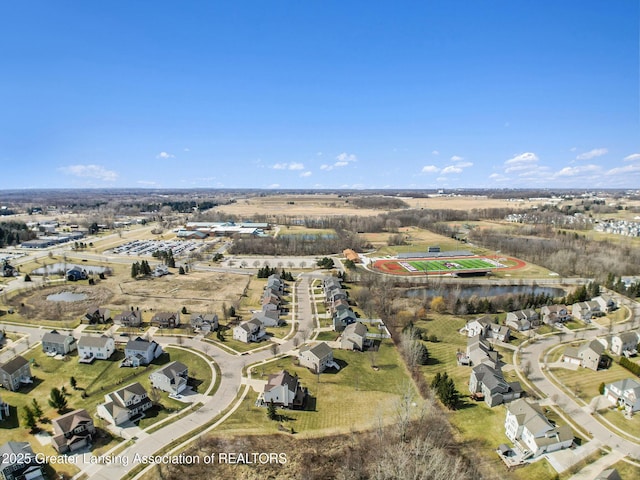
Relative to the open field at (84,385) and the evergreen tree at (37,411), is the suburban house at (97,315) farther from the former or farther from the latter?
the evergreen tree at (37,411)

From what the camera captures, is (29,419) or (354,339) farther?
(354,339)

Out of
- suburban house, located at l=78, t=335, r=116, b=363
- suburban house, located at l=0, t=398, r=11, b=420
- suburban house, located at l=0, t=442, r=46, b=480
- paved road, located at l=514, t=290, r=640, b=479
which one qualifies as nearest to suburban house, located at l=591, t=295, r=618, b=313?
paved road, located at l=514, t=290, r=640, b=479

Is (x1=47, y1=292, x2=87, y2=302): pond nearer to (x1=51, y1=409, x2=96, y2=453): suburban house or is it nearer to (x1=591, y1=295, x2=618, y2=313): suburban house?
(x1=51, y1=409, x2=96, y2=453): suburban house

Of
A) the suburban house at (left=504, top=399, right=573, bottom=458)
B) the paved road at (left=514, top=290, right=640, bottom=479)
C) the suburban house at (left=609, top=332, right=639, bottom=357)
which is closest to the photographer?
the suburban house at (left=504, top=399, right=573, bottom=458)

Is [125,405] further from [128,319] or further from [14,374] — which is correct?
[128,319]

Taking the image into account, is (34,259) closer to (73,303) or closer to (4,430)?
(73,303)

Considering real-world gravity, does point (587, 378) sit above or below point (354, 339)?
below

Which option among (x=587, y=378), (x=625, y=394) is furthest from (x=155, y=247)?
(x=625, y=394)
